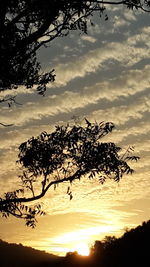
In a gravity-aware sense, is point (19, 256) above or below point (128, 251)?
above

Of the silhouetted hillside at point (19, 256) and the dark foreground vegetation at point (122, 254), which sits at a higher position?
the silhouetted hillside at point (19, 256)

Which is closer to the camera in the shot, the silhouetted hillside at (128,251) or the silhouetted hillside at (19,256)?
the silhouetted hillside at (128,251)

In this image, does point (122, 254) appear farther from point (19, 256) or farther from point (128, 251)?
point (19, 256)

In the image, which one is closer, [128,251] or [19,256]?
[128,251]

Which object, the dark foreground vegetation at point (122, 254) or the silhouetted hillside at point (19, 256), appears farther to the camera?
the silhouetted hillside at point (19, 256)

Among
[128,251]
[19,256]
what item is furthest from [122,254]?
[19,256]

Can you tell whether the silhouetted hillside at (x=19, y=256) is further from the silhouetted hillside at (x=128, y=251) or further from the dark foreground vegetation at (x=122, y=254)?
the silhouetted hillside at (x=128, y=251)

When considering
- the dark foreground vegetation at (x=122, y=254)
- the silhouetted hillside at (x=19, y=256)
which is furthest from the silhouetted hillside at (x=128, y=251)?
the silhouetted hillside at (x=19, y=256)

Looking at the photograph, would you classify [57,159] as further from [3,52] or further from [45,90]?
[3,52]

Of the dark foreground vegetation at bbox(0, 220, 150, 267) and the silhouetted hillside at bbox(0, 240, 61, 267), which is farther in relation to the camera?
the silhouetted hillside at bbox(0, 240, 61, 267)

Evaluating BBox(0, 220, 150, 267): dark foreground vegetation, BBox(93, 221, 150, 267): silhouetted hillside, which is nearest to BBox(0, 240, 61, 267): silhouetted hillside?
BBox(0, 220, 150, 267): dark foreground vegetation

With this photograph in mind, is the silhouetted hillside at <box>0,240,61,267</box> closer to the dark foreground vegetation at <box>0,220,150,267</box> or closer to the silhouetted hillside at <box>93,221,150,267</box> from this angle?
the dark foreground vegetation at <box>0,220,150,267</box>

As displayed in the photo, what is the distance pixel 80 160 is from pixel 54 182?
175 centimetres

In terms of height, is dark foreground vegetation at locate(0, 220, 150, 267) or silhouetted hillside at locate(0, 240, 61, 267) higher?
silhouetted hillside at locate(0, 240, 61, 267)
